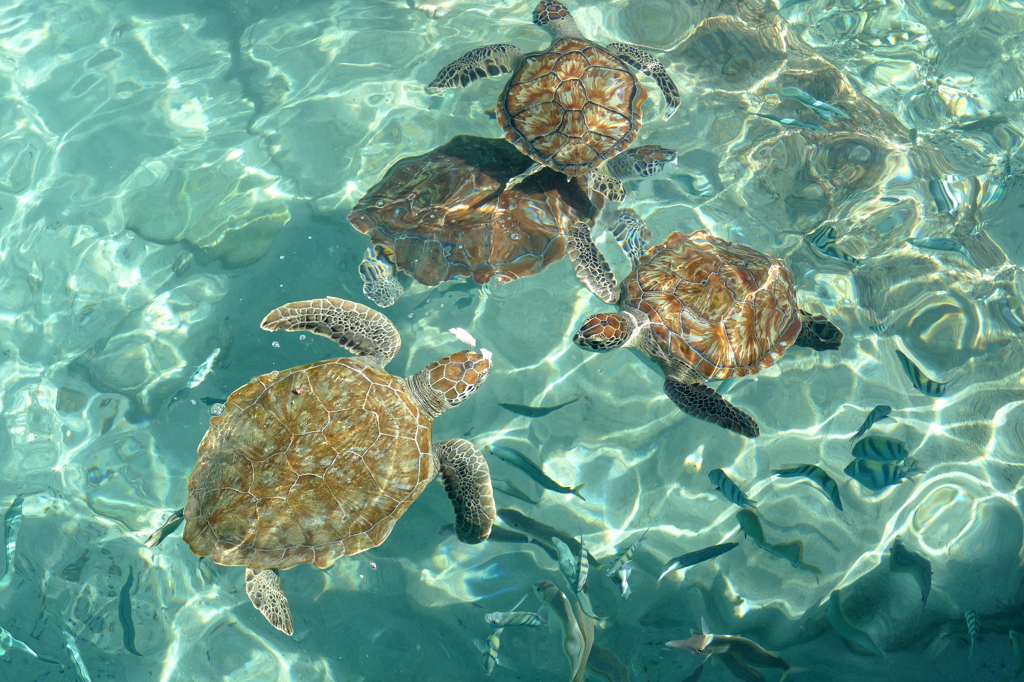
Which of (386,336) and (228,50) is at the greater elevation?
(228,50)

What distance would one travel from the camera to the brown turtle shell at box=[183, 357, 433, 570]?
3.95m

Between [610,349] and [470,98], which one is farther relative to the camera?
[470,98]

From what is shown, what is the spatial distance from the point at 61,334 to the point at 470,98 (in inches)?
206

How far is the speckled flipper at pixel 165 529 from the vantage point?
454 centimetres

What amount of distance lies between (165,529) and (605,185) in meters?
5.13

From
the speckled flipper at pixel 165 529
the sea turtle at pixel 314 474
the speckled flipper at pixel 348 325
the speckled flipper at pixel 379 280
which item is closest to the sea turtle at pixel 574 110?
the speckled flipper at pixel 379 280

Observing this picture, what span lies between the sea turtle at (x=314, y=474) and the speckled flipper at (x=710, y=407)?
1909 millimetres

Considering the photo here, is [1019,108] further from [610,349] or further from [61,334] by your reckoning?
[61,334]

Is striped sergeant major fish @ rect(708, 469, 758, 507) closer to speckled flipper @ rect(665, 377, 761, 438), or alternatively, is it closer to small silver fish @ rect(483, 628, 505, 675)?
speckled flipper @ rect(665, 377, 761, 438)

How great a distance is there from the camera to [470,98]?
6.66 metres

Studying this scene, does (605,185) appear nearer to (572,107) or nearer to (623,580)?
(572,107)

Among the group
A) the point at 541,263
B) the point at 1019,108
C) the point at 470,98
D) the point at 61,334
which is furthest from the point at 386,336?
the point at 1019,108

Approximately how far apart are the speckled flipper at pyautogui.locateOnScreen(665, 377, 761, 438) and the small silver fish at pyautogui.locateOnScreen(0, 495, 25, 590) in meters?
6.19

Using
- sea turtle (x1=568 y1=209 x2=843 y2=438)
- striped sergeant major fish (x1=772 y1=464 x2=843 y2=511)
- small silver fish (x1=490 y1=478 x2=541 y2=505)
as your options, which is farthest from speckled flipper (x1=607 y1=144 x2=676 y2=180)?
small silver fish (x1=490 y1=478 x2=541 y2=505)
